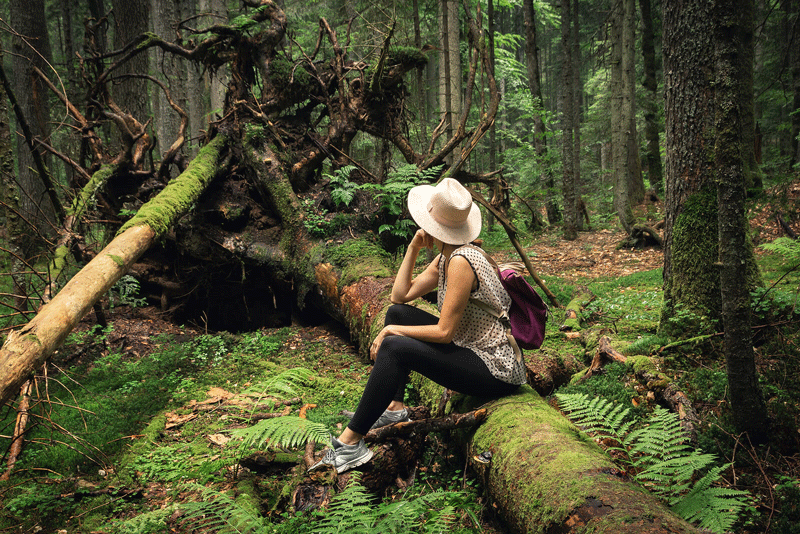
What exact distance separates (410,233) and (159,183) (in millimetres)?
4152

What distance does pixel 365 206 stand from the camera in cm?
751

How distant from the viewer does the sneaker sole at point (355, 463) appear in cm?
299

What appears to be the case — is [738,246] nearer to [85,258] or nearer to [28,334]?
[28,334]

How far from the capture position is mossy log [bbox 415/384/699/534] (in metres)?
1.99

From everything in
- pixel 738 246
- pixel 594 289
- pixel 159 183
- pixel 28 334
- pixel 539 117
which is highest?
pixel 539 117

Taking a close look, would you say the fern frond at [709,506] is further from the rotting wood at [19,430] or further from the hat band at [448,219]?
the rotting wood at [19,430]

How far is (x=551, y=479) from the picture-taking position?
2.37 meters

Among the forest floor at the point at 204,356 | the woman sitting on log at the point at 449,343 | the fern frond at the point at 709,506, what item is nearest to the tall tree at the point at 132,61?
the forest floor at the point at 204,356

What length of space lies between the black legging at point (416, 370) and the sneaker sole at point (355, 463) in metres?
0.17

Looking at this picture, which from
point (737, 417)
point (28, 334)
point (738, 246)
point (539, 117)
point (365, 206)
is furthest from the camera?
point (539, 117)

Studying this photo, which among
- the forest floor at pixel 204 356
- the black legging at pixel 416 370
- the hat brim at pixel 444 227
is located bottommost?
the forest floor at pixel 204 356

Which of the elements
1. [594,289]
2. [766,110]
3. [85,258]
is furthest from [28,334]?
[766,110]

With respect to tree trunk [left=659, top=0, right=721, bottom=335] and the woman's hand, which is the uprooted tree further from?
tree trunk [left=659, top=0, right=721, bottom=335]

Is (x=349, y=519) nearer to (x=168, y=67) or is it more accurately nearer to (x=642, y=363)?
(x=642, y=363)
